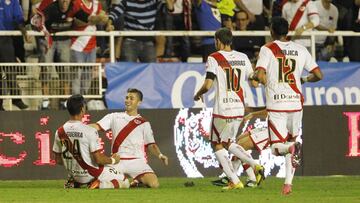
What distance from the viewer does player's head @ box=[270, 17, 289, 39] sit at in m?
15.7

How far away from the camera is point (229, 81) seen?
16938 millimetres

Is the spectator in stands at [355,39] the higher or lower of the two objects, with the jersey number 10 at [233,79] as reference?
higher

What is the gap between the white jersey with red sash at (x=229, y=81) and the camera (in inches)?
664

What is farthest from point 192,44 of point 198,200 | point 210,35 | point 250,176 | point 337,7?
point 198,200

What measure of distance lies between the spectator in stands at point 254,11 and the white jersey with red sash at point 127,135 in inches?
227

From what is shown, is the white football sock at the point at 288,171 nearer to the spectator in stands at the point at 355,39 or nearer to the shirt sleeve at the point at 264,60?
the shirt sleeve at the point at 264,60

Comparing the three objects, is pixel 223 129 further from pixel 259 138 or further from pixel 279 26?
pixel 279 26

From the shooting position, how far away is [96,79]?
2105 centimetres

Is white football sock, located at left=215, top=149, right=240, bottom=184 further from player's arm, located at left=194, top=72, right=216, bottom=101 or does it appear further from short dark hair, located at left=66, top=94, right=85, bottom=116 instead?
short dark hair, located at left=66, top=94, right=85, bottom=116

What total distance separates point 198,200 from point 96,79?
6936mm

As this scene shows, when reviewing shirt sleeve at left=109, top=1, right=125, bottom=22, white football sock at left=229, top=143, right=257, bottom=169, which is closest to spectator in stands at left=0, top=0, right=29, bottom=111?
shirt sleeve at left=109, top=1, right=125, bottom=22

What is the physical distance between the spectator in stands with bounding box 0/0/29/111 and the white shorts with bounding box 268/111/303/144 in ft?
19.9

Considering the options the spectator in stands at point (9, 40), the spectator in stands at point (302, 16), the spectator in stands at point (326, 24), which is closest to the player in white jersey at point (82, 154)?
the spectator in stands at point (9, 40)

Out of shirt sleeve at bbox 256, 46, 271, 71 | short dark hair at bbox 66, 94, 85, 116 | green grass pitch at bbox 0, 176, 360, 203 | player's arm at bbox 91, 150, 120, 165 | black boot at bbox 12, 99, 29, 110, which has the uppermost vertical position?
shirt sleeve at bbox 256, 46, 271, 71
